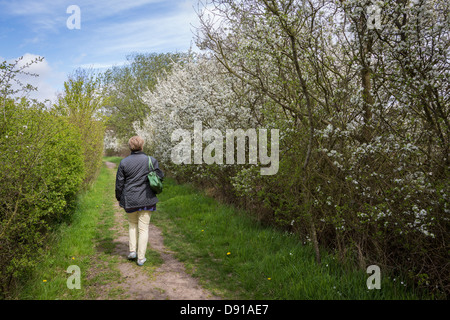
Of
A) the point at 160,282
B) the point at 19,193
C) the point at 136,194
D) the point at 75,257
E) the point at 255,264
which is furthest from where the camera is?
the point at 75,257

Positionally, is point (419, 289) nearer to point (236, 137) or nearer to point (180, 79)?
point (236, 137)

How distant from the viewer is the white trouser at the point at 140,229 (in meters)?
5.05

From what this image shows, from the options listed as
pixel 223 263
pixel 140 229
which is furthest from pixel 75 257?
pixel 223 263

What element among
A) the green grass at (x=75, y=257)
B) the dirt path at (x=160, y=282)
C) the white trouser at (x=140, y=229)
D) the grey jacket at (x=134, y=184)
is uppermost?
the grey jacket at (x=134, y=184)

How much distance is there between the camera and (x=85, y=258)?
5.16 m

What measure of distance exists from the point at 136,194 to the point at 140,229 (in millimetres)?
596

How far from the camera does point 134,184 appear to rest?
507cm

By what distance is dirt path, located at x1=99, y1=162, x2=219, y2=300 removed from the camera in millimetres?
4020

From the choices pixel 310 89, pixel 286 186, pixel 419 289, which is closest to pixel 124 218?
pixel 286 186

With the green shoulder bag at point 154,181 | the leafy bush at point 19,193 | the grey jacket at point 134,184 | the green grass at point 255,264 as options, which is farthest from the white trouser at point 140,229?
the leafy bush at point 19,193

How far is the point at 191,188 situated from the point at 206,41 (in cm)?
612

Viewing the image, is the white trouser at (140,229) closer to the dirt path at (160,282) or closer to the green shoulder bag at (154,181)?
the dirt path at (160,282)

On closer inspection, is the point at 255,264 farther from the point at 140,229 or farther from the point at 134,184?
the point at 134,184

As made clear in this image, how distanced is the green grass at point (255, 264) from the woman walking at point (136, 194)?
0.84 meters
